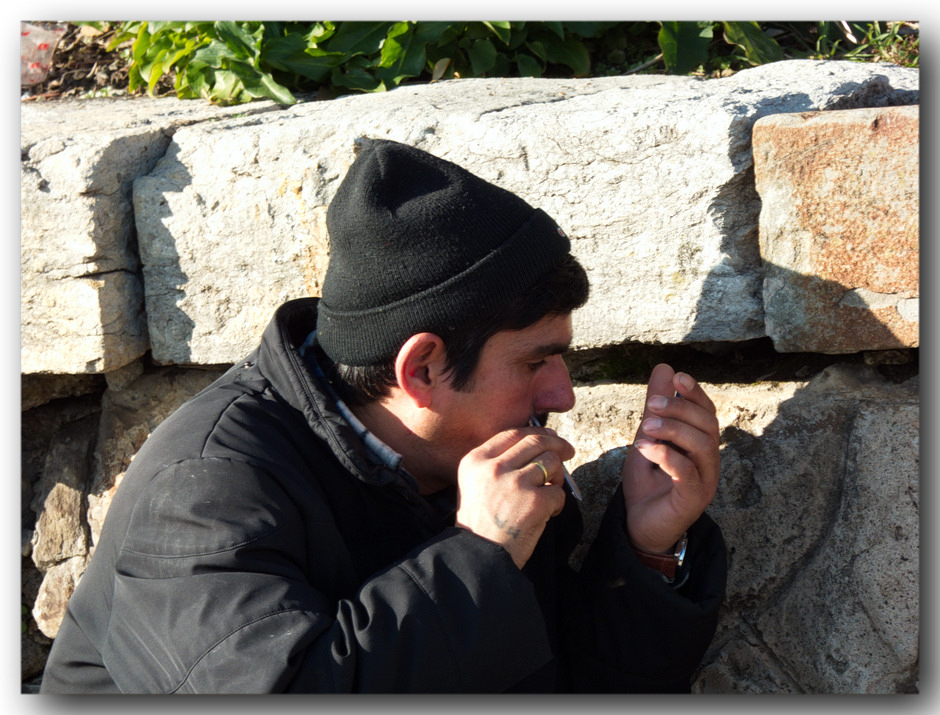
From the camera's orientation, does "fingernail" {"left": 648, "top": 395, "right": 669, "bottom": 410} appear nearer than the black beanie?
No

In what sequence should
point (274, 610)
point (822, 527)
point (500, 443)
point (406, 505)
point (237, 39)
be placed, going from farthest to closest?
point (237, 39) → point (822, 527) → point (406, 505) → point (500, 443) → point (274, 610)

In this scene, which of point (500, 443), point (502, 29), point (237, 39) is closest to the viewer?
point (500, 443)

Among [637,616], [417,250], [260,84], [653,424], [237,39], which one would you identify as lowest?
[637,616]

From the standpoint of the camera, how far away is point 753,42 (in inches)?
80.3

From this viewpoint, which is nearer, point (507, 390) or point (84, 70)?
point (507, 390)

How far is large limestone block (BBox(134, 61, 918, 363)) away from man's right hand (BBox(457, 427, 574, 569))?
54cm

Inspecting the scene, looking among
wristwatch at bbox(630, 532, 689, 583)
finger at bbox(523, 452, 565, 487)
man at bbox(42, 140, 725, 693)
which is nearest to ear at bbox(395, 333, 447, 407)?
man at bbox(42, 140, 725, 693)

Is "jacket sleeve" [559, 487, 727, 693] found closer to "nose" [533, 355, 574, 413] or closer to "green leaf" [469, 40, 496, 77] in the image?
"nose" [533, 355, 574, 413]

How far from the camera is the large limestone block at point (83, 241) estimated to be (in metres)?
2.06

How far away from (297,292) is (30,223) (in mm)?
664

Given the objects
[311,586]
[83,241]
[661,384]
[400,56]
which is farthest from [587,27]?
[311,586]

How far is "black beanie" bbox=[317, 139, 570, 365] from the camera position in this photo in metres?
1.44

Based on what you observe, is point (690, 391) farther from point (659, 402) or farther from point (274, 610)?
point (274, 610)

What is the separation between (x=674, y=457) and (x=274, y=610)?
0.76 m
